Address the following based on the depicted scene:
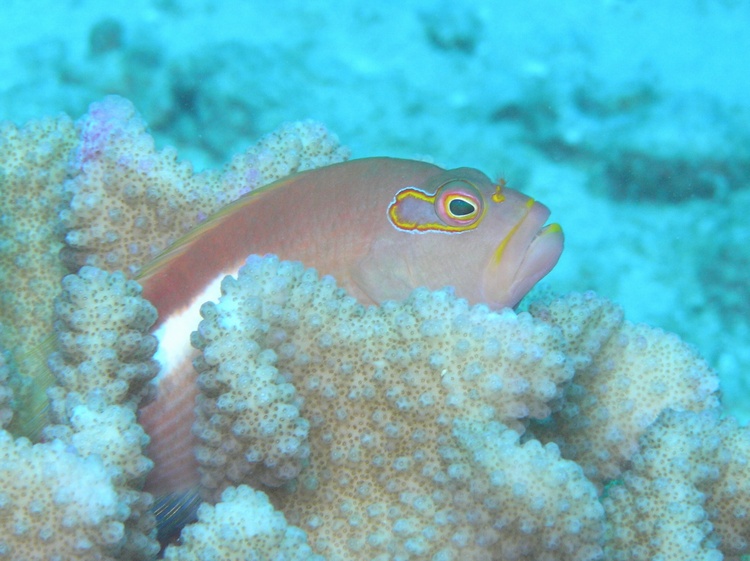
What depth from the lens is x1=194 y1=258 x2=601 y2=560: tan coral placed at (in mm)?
1920

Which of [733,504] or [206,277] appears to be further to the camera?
[206,277]

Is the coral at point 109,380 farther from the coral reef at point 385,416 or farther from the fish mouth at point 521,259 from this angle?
the fish mouth at point 521,259

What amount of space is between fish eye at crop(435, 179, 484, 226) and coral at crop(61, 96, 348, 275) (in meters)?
0.74

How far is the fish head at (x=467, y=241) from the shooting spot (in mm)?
2516

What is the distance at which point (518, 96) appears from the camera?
917 centimetres

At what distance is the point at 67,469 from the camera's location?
164 centimetres

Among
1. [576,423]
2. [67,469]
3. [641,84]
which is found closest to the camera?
[67,469]

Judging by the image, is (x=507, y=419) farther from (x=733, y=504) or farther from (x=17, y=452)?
(x=17, y=452)

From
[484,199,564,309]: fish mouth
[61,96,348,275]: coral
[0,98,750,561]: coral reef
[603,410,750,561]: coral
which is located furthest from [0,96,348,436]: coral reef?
[603,410,750,561]: coral

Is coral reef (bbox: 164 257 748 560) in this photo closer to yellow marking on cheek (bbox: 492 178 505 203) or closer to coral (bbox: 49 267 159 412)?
coral (bbox: 49 267 159 412)

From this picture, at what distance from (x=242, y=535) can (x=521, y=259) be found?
1376 mm

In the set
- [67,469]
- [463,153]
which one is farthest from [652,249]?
[67,469]

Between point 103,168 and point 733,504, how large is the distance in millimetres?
2488

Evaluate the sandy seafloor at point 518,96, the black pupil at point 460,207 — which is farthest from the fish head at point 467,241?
the sandy seafloor at point 518,96
